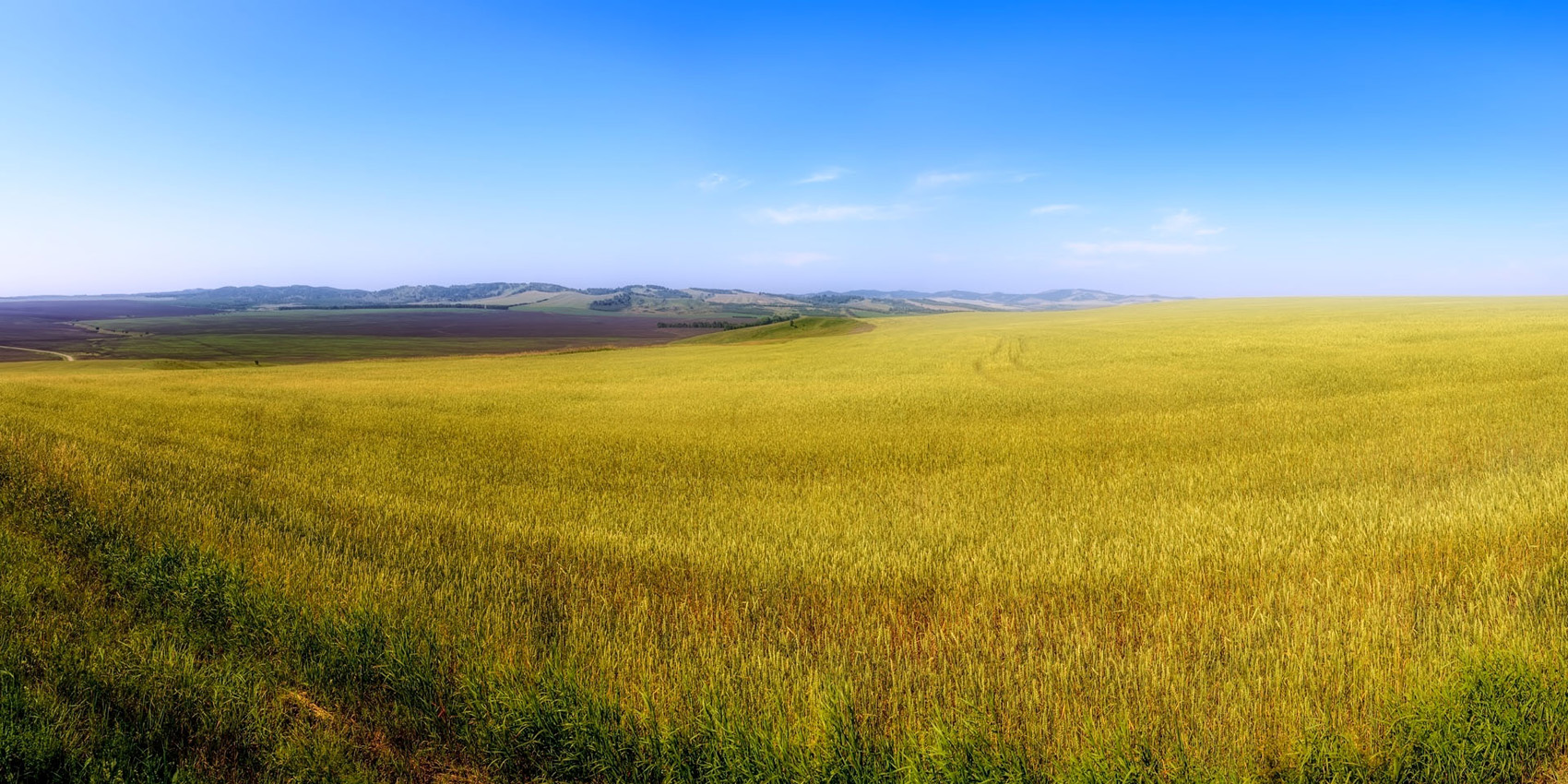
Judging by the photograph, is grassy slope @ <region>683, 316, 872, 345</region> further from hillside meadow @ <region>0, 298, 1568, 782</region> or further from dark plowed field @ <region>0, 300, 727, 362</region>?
hillside meadow @ <region>0, 298, 1568, 782</region>

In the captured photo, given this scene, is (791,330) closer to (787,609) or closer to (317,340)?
(787,609)

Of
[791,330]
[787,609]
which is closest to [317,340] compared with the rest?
[791,330]

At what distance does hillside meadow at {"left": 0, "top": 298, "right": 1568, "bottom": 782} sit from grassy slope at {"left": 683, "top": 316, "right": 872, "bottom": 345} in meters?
75.3

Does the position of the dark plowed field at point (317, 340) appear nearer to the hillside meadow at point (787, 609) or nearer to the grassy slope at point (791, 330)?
the grassy slope at point (791, 330)

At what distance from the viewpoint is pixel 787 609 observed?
5066 millimetres

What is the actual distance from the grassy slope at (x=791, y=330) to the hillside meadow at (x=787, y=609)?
75.3 meters

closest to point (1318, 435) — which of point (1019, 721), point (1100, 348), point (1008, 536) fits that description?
point (1008, 536)

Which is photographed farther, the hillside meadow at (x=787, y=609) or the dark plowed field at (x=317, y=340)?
the dark plowed field at (x=317, y=340)

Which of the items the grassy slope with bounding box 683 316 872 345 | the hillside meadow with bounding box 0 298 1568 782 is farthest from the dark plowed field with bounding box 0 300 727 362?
the hillside meadow with bounding box 0 298 1568 782

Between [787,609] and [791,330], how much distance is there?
89728 mm

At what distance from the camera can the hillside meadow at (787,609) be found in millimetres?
3277

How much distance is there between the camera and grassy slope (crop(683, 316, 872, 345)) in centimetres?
8769

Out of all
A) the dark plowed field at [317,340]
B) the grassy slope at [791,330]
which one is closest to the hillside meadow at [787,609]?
the grassy slope at [791,330]

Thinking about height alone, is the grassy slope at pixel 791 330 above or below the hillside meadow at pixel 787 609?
above
